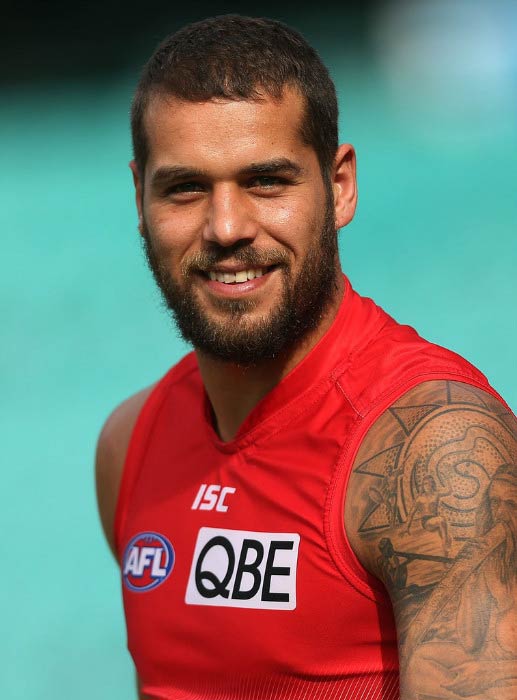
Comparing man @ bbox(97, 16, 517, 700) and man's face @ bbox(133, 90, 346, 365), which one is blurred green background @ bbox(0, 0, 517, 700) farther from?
man's face @ bbox(133, 90, 346, 365)

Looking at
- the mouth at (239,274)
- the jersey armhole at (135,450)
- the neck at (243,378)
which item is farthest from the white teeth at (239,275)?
the jersey armhole at (135,450)

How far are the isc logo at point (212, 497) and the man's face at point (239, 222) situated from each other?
0.25 m

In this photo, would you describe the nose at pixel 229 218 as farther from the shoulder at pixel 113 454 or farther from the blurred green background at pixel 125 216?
the blurred green background at pixel 125 216

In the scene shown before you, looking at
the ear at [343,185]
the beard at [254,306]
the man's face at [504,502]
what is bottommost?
the man's face at [504,502]

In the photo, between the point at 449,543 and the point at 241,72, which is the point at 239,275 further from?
the point at 449,543

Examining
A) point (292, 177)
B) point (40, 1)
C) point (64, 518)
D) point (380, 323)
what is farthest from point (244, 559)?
point (40, 1)

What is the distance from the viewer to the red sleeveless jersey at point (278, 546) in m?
1.78

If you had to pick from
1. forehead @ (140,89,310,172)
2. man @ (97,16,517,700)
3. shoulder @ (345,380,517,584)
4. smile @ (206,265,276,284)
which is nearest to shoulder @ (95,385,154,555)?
man @ (97,16,517,700)

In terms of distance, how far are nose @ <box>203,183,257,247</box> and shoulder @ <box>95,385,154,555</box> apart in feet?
2.16

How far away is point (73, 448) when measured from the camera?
5.00 meters

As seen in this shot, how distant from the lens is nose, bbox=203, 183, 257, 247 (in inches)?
75.1

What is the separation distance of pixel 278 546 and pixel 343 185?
0.75 meters

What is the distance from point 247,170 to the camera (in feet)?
6.35

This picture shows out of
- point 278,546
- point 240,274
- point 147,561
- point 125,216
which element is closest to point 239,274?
point 240,274
